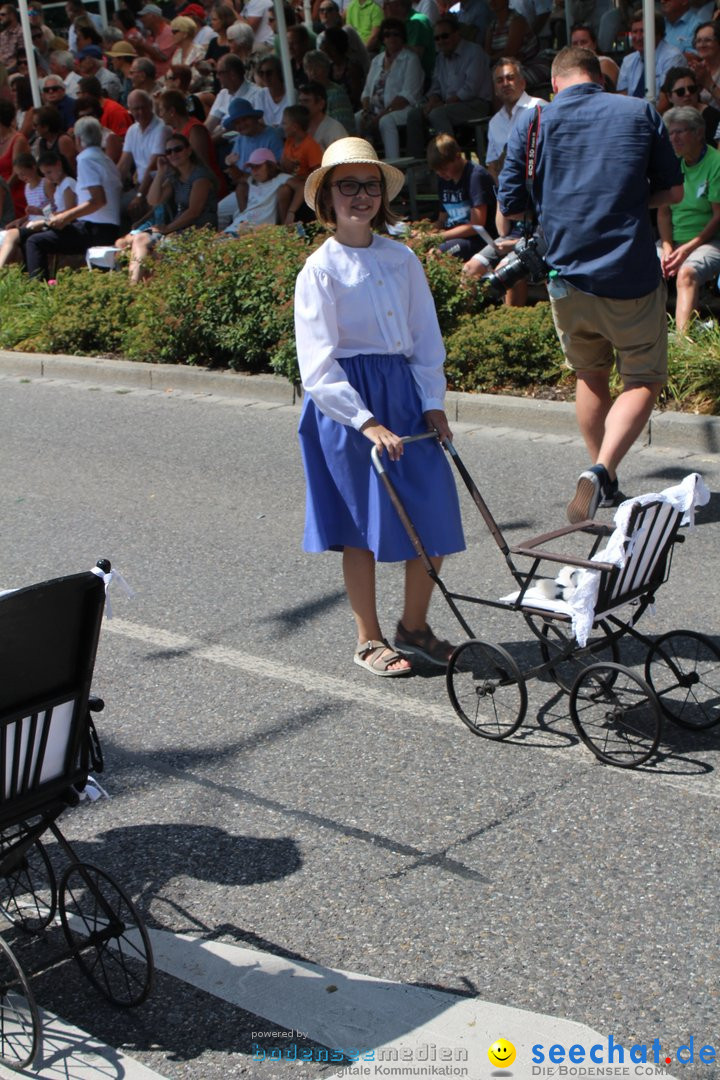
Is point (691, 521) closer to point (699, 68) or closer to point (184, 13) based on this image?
point (699, 68)

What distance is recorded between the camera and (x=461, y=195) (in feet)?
37.8

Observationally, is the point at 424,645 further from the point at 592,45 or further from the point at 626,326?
the point at 592,45

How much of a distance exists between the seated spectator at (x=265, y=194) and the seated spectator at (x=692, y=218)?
466cm

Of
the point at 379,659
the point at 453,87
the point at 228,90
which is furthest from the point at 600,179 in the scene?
the point at 228,90

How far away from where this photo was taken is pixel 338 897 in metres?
3.79

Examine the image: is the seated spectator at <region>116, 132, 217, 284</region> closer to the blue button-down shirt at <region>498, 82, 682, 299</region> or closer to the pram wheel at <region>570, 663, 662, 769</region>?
the blue button-down shirt at <region>498, 82, 682, 299</region>

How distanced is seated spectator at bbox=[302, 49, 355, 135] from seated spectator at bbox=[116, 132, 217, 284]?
1651 millimetres

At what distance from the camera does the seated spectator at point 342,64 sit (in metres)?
15.9

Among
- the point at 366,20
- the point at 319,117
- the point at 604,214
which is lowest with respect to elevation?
the point at 604,214

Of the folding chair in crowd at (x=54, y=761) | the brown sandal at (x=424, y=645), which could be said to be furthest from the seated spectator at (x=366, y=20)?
the folding chair in crowd at (x=54, y=761)

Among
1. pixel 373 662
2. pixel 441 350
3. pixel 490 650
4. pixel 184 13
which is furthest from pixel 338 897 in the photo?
Answer: pixel 184 13

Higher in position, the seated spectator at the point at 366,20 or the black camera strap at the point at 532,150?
the seated spectator at the point at 366,20

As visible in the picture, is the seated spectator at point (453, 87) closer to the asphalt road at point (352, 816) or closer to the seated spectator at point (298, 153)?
the seated spectator at point (298, 153)

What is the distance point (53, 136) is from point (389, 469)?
12.8 metres
